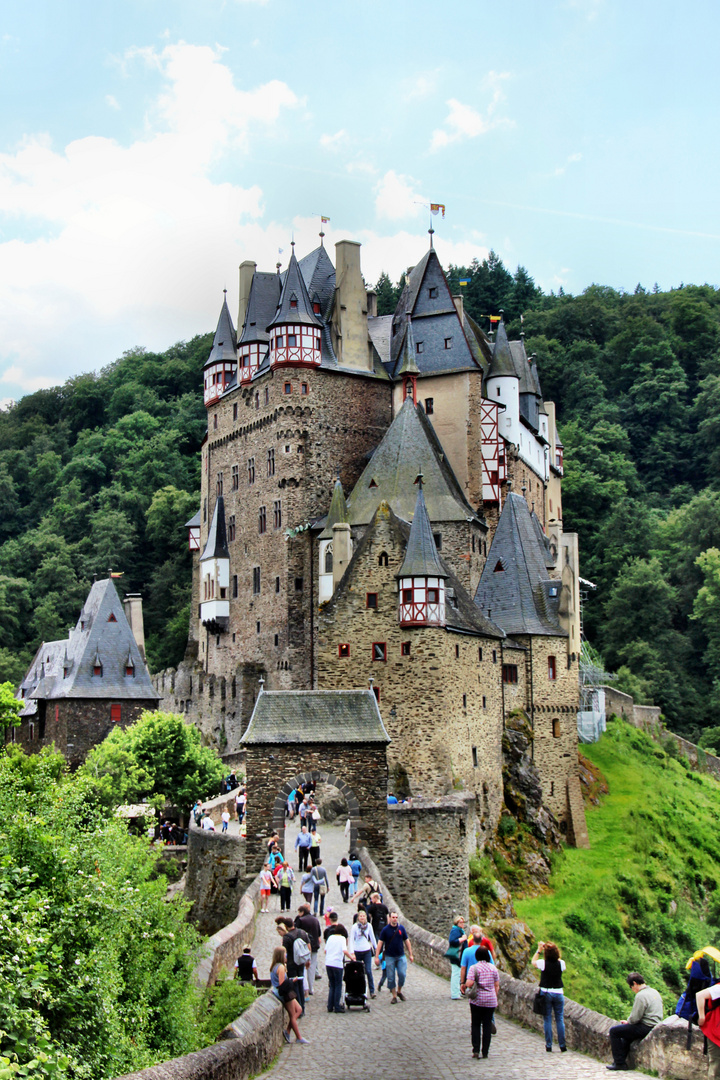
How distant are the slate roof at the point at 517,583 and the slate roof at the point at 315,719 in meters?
17.8

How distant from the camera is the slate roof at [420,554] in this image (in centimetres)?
4009

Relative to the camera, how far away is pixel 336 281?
59250mm

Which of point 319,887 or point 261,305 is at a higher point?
point 261,305

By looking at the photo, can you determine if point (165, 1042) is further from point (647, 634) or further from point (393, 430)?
point (647, 634)

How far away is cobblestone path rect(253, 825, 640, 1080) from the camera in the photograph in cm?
1450

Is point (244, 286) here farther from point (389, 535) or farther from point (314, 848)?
point (314, 848)

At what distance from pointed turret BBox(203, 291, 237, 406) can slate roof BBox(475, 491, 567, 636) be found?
17.5 m

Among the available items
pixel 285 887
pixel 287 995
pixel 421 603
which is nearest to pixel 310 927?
pixel 287 995

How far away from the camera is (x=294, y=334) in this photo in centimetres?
5650

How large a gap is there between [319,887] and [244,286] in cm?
4322

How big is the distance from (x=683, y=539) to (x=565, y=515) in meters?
7.38

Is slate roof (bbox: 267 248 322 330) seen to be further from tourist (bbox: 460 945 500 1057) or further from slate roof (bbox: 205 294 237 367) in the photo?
tourist (bbox: 460 945 500 1057)

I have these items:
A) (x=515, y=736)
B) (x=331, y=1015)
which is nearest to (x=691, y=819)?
(x=515, y=736)

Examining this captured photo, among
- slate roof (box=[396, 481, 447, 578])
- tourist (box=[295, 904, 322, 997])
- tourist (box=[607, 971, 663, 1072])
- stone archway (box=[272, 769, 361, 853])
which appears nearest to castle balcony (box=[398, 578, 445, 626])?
slate roof (box=[396, 481, 447, 578])
